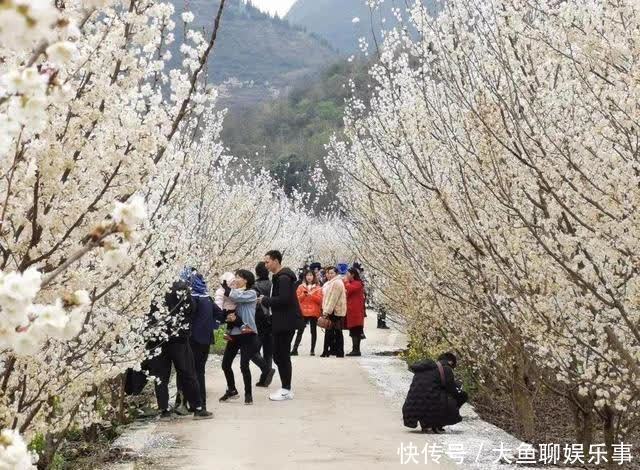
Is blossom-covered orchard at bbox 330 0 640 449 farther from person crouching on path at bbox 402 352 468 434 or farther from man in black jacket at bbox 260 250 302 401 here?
man in black jacket at bbox 260 250 302 401

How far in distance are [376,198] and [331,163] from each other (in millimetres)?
12120

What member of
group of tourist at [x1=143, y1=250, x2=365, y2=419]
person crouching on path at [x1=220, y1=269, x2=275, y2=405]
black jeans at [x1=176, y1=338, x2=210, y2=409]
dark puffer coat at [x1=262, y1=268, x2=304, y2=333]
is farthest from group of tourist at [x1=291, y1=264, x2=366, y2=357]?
black jeans at [x1=176, y1=338, x2=210, y2=409]

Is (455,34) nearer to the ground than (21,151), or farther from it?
farther from it

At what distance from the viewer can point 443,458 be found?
8.05 m

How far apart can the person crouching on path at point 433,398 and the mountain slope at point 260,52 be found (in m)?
136

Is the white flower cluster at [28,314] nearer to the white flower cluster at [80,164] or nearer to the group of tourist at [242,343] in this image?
the white flower cluster at [80,164]

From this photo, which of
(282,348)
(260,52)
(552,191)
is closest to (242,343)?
(282,348)

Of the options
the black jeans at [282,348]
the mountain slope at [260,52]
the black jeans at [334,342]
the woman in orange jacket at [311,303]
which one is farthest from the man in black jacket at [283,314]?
the mountain slope at [260,52]

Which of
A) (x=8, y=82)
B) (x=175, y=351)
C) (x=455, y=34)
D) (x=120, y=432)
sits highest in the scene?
(x=455, y=34)

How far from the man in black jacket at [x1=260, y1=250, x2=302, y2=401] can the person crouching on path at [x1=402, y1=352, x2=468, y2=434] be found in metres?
2.51

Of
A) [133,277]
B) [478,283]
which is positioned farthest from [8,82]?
[478,283]

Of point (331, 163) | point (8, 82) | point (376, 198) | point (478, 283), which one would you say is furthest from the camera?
point (331, 163)

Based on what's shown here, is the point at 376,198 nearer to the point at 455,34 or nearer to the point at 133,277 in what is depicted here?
the point at 455,34

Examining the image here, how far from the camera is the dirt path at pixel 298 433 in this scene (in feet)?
26.2
